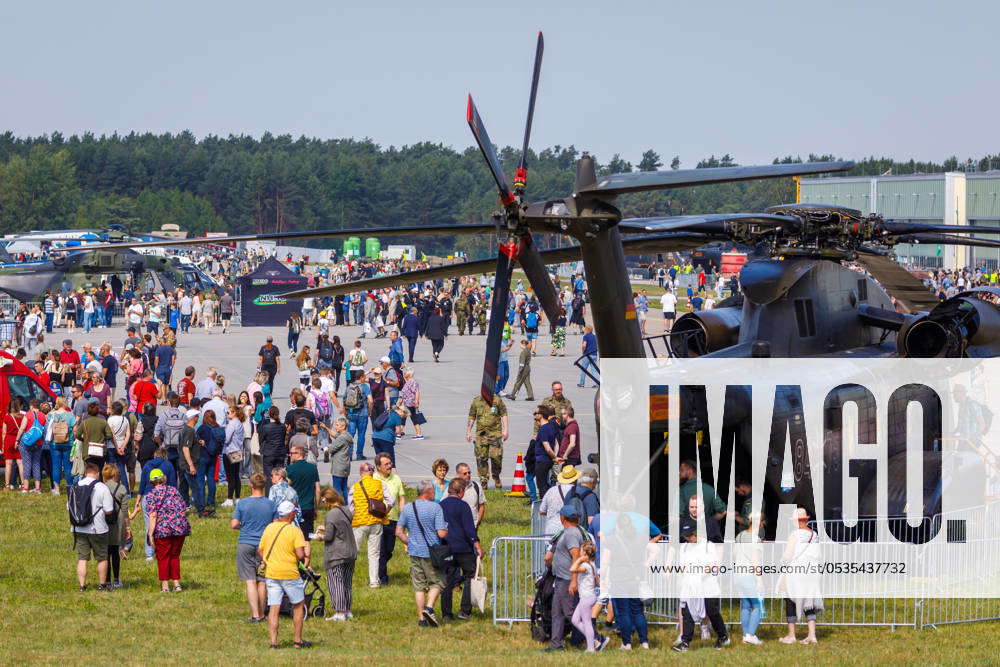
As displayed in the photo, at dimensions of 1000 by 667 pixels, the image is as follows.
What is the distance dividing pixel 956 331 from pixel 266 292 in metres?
36.2

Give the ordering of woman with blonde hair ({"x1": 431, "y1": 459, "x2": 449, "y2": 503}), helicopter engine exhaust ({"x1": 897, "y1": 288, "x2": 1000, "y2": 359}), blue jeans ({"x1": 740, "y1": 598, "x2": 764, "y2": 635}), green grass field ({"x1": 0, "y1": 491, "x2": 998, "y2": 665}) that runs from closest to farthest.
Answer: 1. green grass field ({"x1": 0, "y1": 491, "x2": 998, "y2": 665})
2. blue jeans ({"x1": 740, "y1": 598, "x2": 764, "y2": 635})
3. woman with blonde hair ({"x1": 431, "y1": 459, "x2": 449, "y2": 503})
4. helicopter engine exhaust ({"x1": 897, "y1": 288, "x2": 1000, "y2": 359})

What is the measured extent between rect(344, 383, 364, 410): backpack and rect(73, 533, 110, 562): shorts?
25.1 ft

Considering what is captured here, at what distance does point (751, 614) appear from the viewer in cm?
1348

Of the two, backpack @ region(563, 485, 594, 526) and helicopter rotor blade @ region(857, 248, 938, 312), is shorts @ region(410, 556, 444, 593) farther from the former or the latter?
helicopter rotor blade @ region(857, 248, 938, 312)

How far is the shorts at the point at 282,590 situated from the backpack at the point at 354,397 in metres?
9.78

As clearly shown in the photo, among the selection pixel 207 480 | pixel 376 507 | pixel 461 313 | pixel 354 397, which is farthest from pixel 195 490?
pixel 461 313

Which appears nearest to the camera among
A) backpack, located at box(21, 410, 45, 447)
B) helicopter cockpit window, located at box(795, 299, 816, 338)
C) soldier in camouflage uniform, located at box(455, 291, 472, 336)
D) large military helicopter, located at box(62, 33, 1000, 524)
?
large military helicopter, located at box(62, 33, 1000, 524)

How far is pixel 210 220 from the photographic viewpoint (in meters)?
138

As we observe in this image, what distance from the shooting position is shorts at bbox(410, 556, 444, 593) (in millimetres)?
14164

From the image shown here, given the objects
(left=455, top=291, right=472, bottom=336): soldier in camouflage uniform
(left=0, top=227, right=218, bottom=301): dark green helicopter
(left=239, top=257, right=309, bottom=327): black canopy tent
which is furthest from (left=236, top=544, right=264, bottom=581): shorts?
(left=239, top=257, right=309, bottom=327): black canopy tent

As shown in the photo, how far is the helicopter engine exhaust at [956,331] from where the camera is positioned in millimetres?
16062

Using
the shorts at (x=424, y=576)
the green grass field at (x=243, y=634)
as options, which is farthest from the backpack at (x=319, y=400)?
the shorts at (x=424, y=576)

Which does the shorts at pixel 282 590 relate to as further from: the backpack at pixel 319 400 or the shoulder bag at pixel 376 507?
the backpack at pixel 319 400

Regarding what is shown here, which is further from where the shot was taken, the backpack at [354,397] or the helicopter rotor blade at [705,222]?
the backpack at [354,397]
